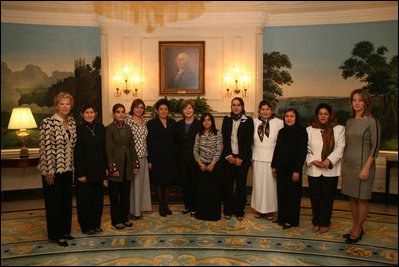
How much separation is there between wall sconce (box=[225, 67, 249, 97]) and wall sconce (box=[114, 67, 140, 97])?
2031 mm

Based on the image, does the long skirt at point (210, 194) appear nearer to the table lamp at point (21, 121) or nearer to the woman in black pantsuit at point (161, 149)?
the woman in black pantsuit at point (161, 149)

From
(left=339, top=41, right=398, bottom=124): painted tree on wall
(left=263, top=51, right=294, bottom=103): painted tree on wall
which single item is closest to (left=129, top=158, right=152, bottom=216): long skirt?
(left=263, top=51, right=294, bottom=103): painted tree on wall

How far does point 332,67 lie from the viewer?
6.60 metres

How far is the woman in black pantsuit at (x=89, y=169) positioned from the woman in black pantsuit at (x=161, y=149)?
2.60ft

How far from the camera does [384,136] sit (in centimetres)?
621

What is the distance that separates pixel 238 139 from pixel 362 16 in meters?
4.21

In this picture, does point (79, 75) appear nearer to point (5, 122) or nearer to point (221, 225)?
point (5, 122)

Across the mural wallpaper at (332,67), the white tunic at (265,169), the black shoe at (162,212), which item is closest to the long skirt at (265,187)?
the white tunic at (265,169)

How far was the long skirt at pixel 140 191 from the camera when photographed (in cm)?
446

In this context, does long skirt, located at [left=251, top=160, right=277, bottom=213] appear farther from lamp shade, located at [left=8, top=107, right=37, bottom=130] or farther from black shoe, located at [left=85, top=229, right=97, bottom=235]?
lamp shade, located at [left=8, top=107, right=37, bottom=130]

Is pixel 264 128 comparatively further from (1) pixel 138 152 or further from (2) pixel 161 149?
(1) pixel 138 152

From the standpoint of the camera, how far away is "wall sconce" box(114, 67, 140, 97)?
675 cm

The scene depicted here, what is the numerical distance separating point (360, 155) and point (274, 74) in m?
3.53

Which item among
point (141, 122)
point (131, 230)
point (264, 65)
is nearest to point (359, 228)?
point (131, 230)
